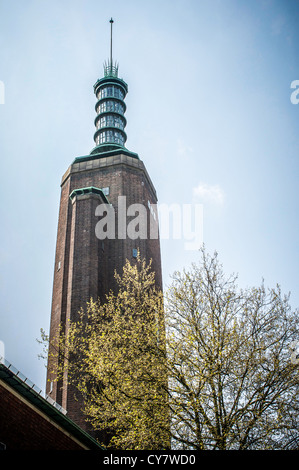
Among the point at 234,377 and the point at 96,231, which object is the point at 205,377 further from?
the point at 96,231

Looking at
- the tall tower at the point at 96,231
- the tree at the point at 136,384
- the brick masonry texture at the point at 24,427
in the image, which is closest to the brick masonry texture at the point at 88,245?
the tall tower at the point at 96,231

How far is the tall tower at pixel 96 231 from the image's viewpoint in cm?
3152

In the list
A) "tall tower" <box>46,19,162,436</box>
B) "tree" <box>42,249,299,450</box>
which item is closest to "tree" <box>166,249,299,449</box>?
"tree" <box>42,249,299,450</box>

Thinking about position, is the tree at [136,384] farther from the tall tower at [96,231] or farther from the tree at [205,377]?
the tall tower at [96,231]

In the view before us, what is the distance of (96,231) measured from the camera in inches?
1383

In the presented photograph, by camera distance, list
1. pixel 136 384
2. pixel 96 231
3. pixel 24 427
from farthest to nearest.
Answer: pixel 96 231
pixel 136 384
pixel 24 427

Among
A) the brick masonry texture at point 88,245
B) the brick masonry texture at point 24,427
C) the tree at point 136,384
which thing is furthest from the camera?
the brick masonry texture at point 88,245

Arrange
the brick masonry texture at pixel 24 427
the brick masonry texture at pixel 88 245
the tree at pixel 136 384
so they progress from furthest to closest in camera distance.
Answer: the brick masonry texture at pixel 88 245 < the tree at pixel 136 384 < the brick masonry texture at pixel 24 427

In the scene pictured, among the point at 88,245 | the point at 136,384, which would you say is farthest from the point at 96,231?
the point at 136,384

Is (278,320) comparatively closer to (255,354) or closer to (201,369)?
(255,354)

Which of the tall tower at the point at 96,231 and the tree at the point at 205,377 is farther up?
the tall tower at the point at 96,231

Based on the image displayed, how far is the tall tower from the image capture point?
3152cm

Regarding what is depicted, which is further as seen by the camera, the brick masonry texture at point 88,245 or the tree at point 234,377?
the brick masonry texture at point 88,245
